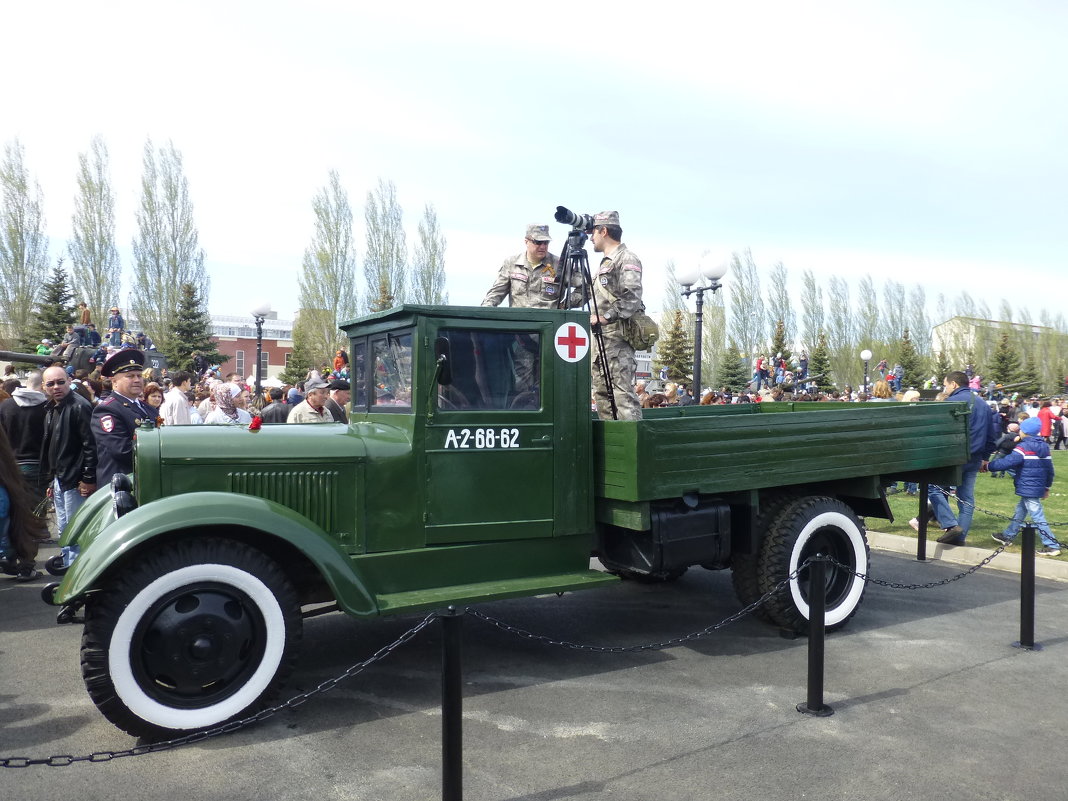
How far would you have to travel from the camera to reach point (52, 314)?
28844 mm

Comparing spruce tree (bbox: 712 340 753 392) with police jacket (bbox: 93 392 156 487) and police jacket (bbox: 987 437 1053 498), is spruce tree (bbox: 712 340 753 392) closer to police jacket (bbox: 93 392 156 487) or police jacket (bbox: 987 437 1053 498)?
police jacket (bbox: 987 437 1053 498)

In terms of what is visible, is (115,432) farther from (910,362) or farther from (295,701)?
(910,362)

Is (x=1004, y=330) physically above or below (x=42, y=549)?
above

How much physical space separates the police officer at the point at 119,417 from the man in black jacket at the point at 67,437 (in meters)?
0.47

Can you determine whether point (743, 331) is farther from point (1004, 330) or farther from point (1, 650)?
point (1, 650)

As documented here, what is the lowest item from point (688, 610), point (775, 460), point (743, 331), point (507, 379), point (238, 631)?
point (688, 610)

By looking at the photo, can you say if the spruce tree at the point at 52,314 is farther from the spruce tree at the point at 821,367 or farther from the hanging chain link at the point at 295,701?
the spruce tree at the point at 821,367

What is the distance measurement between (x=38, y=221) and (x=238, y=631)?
108 feet

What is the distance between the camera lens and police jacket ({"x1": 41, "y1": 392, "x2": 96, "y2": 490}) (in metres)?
6.62

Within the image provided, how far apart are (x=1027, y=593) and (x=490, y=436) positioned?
3395mm

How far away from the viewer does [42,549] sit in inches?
314

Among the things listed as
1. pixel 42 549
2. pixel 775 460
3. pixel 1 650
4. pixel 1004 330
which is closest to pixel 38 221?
pixel 42 549

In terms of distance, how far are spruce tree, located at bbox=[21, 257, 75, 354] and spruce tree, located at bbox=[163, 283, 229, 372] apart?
356cm

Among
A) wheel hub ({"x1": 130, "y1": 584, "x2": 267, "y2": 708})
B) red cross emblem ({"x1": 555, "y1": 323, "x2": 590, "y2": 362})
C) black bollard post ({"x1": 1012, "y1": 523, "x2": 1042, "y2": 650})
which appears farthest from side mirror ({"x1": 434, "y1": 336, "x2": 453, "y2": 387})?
black bollard post ({"x1": 1012, "y1": 523, "x2": 1042, "y2": 650})
